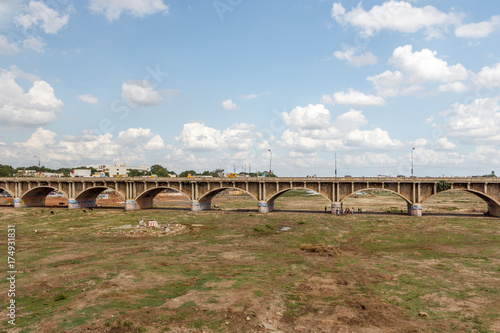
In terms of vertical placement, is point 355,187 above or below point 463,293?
above

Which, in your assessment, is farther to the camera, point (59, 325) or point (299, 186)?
point (299, 186)

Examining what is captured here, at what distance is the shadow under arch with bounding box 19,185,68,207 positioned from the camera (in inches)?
3694

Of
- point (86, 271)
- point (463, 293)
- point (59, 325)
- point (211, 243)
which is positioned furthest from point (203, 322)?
point (211, 243)

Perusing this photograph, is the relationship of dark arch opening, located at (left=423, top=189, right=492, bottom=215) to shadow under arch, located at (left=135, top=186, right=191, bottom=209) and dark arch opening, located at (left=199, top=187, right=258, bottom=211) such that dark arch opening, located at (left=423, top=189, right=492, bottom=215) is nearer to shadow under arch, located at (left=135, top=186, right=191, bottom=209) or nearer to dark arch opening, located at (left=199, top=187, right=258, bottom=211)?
dark arch opening, located at (left=199, top=187, right=258, bottom=211)

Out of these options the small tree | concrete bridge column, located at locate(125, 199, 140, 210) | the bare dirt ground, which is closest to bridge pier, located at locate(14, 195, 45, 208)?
concrete bridge column, located at locate(125, 199, 140, 210)

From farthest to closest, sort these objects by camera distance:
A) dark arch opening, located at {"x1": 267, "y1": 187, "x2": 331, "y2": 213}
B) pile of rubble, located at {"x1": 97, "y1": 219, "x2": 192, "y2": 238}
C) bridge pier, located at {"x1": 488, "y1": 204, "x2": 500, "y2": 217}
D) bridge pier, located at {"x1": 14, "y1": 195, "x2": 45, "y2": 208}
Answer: bridge pier, located at {"x1": 14, "y1": 195, "x2": 45, "y2": 208}, dark arch opening, located at {"x1": 267, "y1": 187, "x2": 331, "y2": 213}, bridge pier, located at {"x1": 488, "y1": 204, "x2": 500, "y2": 217}, pile of rubble, located at {"x1": 97, "y1": 219, "x2": 192, "y2": 238}

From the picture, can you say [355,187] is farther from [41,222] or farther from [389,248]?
[41,222]

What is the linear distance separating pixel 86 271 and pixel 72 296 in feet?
21.4

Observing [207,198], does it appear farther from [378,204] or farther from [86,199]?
[378,204]

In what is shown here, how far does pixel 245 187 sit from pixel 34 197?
234ft

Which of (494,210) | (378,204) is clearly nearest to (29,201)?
(378,204)

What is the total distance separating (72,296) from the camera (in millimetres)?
23078

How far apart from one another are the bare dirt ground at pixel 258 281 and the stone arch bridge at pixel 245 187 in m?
15.3

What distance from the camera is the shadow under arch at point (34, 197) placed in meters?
93.8
